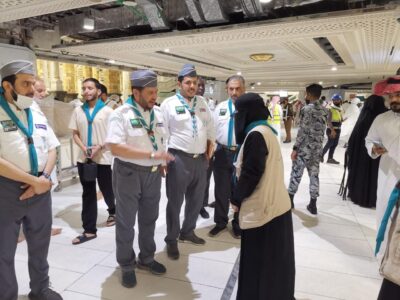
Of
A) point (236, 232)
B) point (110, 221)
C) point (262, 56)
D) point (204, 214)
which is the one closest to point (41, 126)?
point (110, 221)

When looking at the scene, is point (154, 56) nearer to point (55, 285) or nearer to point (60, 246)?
point (60, 246)

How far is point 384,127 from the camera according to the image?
213 centimetres

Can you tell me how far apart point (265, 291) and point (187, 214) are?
1.27 meters

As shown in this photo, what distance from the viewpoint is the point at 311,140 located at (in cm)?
355

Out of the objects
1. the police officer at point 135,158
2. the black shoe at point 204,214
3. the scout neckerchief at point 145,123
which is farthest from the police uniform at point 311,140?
the scout neckerchief at point 145,123

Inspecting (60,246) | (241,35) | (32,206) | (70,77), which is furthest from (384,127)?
(70,77)

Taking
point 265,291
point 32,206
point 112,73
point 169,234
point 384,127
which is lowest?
point 169,234

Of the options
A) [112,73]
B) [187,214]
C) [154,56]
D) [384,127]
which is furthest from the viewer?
[112,73]

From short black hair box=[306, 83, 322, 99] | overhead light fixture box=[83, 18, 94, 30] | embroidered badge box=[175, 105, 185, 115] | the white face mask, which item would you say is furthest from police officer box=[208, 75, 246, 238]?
overhead light fixture box=[83, 18, 94, 30]

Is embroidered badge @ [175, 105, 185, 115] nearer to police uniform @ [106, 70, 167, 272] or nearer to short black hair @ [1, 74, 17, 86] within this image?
police uniform @ [106, 70, 167, 272]

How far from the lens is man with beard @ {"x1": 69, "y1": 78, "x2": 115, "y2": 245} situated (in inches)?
115

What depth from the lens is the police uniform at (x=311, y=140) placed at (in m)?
3.54

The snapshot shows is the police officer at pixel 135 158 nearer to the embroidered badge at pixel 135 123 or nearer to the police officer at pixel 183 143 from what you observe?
the embroidered badge at pixel 135 123

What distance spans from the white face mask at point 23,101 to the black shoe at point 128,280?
137cm
